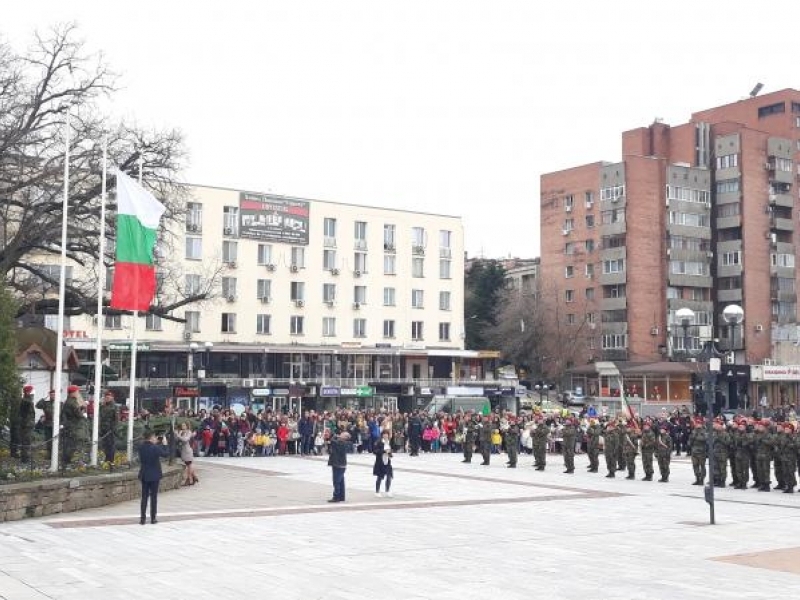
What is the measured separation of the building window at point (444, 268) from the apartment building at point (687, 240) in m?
11.7

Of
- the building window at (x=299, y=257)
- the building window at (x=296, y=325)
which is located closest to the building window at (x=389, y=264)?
the building window at (x=299, y=257)

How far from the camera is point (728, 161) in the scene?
8819 centimetres

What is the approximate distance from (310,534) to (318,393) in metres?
55.7

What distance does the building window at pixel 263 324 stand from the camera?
74.3 m

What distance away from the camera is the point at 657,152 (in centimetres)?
9244

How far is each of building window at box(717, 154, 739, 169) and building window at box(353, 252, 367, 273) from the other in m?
34.5

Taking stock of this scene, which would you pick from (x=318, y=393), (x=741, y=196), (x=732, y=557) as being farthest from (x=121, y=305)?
(x=741, y=196)

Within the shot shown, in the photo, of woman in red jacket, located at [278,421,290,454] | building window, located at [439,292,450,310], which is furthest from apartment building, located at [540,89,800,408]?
woman in red jacket, located at [278,421,290,454]

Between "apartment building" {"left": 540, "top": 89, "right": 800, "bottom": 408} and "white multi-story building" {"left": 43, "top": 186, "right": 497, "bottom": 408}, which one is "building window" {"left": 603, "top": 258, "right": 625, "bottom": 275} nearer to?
"apartment building" {"left": 540, "top": 89, "right": 800, "bottom": 408}

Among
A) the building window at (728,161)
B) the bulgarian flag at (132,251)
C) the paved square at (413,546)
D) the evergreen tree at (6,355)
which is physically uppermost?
the building window at (728,161)

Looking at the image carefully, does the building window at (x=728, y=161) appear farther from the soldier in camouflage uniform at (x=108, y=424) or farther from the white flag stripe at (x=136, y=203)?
the white flag stripe at (x=136, y=203)

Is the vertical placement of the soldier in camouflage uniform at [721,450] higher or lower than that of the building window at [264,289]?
lower

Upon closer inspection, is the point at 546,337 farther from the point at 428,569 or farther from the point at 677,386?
the point at 428,569

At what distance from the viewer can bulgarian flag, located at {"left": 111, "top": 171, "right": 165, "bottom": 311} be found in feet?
75.4
